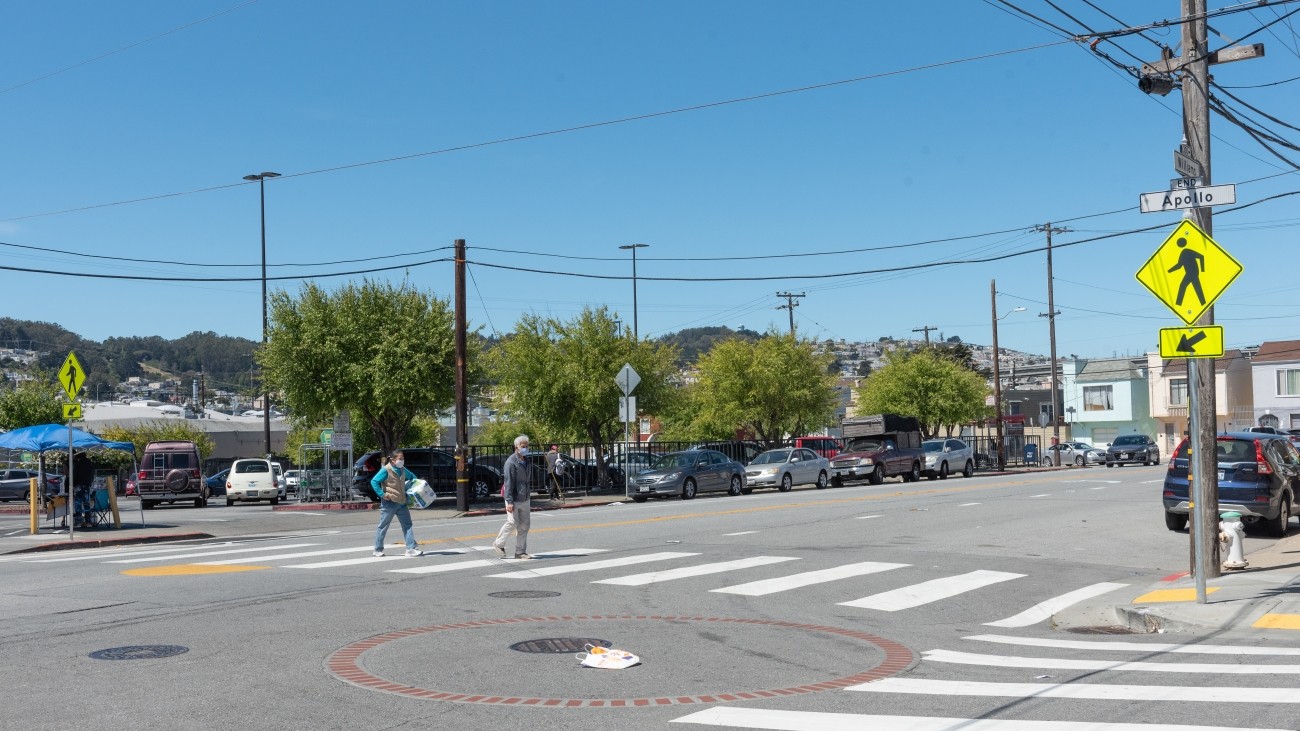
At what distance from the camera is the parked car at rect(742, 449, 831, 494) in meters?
41.1

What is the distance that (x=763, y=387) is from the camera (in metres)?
55.2

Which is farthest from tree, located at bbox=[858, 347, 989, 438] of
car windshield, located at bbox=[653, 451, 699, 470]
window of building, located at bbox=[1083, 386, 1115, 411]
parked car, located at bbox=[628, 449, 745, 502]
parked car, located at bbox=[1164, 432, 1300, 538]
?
parked car, located at bbox=[1164, 432, 1300, 538]

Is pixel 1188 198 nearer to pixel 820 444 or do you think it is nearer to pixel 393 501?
pixel 393 501

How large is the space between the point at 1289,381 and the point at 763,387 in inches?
Answer: 1656

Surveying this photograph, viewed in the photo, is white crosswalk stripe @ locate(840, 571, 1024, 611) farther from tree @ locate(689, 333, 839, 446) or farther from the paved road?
tree @ locate(689, 333, 839, 446)

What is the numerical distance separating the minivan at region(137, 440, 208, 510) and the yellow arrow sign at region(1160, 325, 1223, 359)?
32.9 m

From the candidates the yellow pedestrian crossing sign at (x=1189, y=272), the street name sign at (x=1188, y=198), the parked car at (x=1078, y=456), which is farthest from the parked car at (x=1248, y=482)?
the parked car at (x=1078, y=456)

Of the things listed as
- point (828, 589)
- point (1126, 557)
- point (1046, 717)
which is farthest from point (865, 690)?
point (1126, 557)

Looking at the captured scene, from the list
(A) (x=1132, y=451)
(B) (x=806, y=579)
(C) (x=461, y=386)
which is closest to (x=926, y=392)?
(A) (x=1132, y=451)

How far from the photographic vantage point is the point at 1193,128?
14.3 metres

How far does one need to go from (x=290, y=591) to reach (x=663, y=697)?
6.89 metres

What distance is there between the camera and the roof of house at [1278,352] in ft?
254

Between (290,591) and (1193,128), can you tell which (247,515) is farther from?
(1193,128)

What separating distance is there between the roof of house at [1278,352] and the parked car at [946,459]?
120 feet
